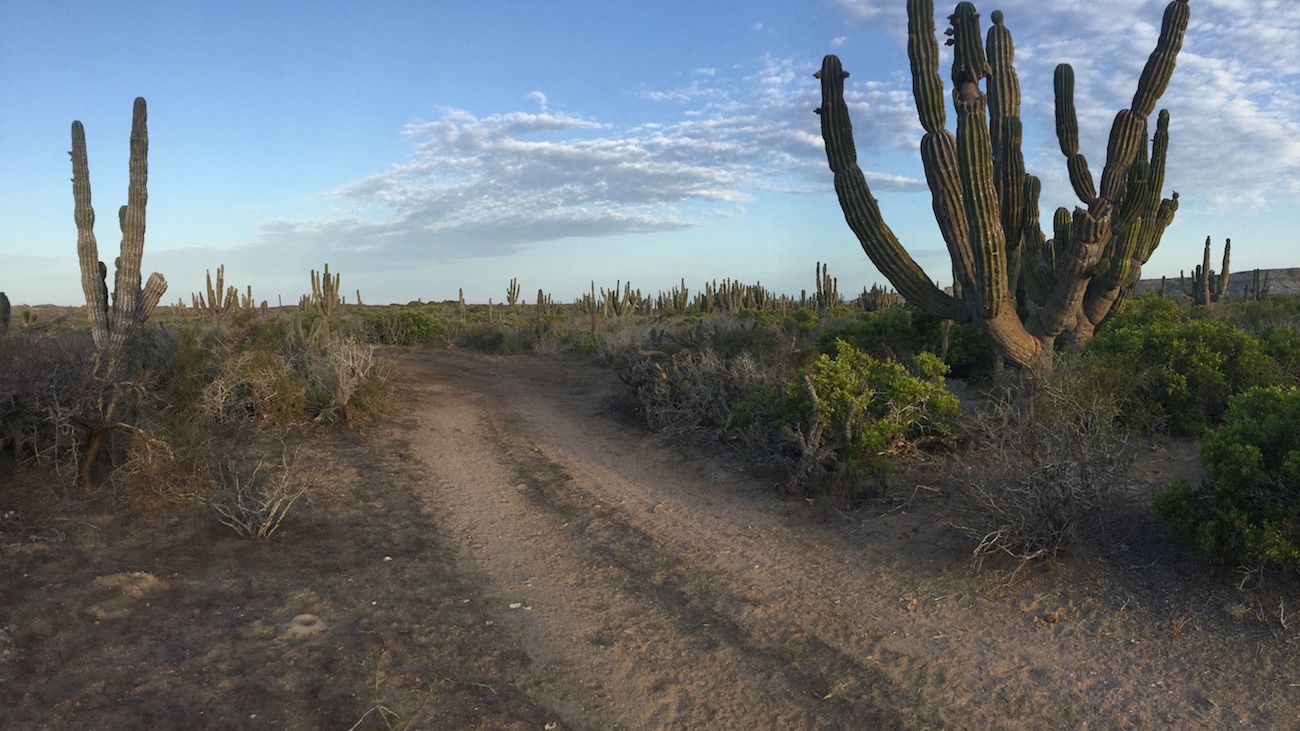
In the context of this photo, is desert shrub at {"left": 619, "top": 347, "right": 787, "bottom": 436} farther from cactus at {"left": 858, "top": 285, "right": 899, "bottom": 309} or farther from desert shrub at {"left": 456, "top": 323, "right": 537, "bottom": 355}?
cactus at {"left": 858, "top": 285, "right": 899, "bottom": 309}

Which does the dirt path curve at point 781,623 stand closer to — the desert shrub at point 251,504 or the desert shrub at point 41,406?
the desert shrub at point 251,504

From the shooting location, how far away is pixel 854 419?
24.2ft

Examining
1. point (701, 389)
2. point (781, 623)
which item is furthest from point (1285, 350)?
point (781, 623)

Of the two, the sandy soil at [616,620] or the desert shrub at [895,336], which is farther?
the desert shrub at [895,336]

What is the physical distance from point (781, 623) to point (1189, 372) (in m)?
5.85

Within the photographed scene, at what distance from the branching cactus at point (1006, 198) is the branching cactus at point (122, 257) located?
904 cm

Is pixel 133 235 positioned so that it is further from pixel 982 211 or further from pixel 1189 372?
pixel 1189 372

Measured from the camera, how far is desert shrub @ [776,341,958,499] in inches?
282

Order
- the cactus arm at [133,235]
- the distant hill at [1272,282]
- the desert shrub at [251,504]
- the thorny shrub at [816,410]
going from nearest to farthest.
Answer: the desert shrub at [251,504] → the thorny shrub at [816,410] → the cactus arm at [133,235] → the distant hill at [1272,282]

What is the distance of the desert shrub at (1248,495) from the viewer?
15.0 feet

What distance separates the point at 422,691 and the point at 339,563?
218cm

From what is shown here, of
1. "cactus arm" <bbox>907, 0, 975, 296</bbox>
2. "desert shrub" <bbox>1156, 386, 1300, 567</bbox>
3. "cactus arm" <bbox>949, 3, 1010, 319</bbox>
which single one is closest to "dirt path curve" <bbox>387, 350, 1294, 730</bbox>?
"desert shrub" <bbox>1156, 386, 1300, 567</bbox>

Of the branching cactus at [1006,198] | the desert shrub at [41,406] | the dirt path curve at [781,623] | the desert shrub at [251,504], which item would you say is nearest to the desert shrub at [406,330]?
the desert shrub at [41,406]

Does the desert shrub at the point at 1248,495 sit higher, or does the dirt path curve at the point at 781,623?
the desert shrub at the point at 1248,495
